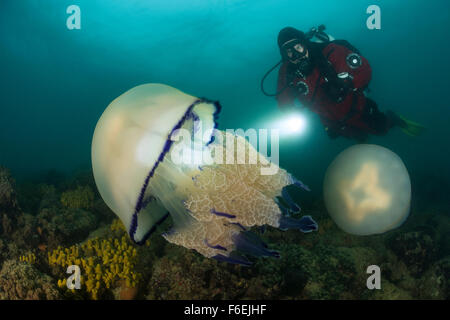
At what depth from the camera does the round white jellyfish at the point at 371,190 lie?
399cm

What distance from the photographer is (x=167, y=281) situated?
3.09 meters

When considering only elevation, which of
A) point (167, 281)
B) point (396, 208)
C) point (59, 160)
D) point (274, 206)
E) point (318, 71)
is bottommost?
point (59, 160)

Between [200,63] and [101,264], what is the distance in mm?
38508

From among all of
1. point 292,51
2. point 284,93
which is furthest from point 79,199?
point 292,51

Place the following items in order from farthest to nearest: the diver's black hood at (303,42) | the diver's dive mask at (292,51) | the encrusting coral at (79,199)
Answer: the encrusting coral at (79,199) < the diver's black hood at (303,42) < the diver's dive mask at (292,51)

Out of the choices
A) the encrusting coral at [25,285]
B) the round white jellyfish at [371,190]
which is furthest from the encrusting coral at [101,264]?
the round white jellyfish at [371,190]

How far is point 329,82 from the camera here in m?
5.78

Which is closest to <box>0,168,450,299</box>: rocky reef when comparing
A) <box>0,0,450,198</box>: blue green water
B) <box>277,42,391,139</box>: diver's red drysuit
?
<box>277,42,391,139</box>: diver's red drysuit

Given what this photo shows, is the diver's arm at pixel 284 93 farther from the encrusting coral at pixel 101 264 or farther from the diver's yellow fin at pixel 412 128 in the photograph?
the encrusting coral at pixel 101 264

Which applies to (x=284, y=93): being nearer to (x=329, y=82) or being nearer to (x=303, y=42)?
(x=329, y=82)

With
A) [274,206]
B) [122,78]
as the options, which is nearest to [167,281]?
[274,206]

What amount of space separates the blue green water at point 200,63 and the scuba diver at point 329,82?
11264 millimetres
